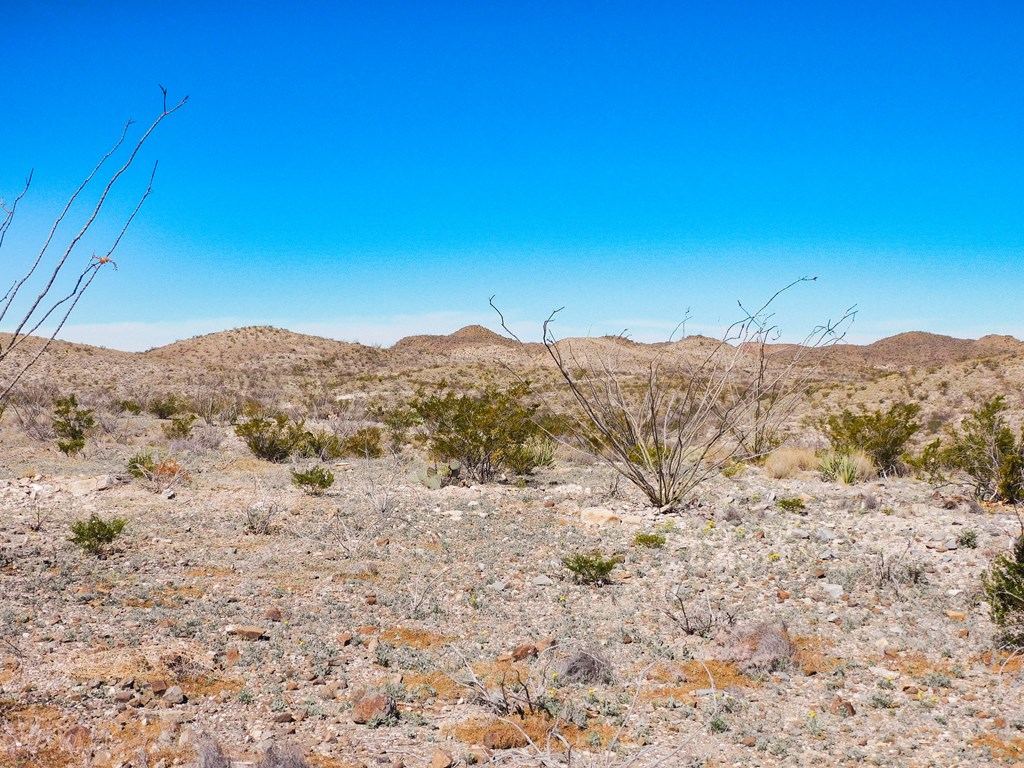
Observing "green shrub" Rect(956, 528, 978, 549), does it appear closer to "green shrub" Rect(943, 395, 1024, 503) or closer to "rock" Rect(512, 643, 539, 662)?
"green shrub" Rect(943, 395, 1024, 503)

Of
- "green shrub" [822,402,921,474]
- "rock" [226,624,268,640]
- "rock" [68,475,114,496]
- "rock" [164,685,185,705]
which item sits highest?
"green shrub" [822,402,921,474]

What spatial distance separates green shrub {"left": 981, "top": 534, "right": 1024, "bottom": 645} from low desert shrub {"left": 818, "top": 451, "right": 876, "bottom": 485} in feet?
20.5

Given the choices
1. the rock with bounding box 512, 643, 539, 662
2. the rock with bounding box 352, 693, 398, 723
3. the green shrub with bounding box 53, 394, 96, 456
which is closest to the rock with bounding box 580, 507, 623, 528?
the rock with bounding box 512, 643, 539, 662

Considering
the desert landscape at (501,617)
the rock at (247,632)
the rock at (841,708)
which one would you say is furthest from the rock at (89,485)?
the rock at (841,708)

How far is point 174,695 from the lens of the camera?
13.7 feet

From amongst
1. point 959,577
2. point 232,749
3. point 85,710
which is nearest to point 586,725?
point 232,749

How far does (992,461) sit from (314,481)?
9618 millimetres

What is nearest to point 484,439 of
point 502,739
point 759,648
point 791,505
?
point 791,505

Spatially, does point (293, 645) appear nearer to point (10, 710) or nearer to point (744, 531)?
point (10, 710)

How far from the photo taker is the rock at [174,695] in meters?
4.13

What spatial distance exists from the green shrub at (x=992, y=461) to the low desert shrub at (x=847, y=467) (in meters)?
1.40

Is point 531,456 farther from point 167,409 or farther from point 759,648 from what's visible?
point 167,409

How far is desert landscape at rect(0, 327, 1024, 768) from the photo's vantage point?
3877 mm

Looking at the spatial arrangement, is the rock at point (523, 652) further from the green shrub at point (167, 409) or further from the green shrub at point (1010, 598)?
the green shrub at point (167, 409)
